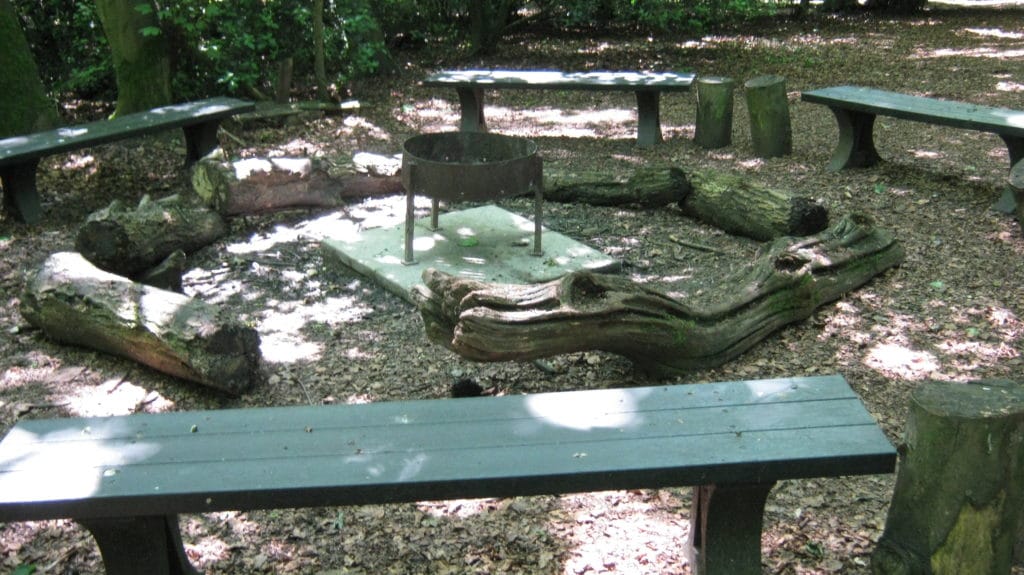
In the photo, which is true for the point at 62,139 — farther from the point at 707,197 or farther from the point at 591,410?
the point at 591,410

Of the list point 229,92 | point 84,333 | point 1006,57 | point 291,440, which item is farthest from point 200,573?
point 1006,57

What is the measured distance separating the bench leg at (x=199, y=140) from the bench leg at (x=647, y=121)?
3786 mm

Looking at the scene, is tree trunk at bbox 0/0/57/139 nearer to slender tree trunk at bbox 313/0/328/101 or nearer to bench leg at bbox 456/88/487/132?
slender tree trunk at bbox 313/0/328/101

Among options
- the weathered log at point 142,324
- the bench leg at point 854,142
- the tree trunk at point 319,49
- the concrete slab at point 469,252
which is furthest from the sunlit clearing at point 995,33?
the weathered log at point 142,324

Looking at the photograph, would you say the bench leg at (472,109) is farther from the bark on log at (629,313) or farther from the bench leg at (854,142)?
the bark on log at (629,313)

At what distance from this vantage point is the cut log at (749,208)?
5672mm

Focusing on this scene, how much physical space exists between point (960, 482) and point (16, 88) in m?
8.00

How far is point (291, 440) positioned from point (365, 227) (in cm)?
384

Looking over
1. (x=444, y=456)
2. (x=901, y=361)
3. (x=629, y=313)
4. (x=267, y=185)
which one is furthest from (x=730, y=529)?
(x=267, y=185)

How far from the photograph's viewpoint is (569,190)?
6.82 m

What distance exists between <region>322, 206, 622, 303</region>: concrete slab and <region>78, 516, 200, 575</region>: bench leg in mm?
2644

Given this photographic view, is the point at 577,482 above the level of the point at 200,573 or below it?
above

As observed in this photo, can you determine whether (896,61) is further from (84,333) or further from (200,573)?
(200,573)

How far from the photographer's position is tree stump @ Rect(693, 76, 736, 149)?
813 centimetres
